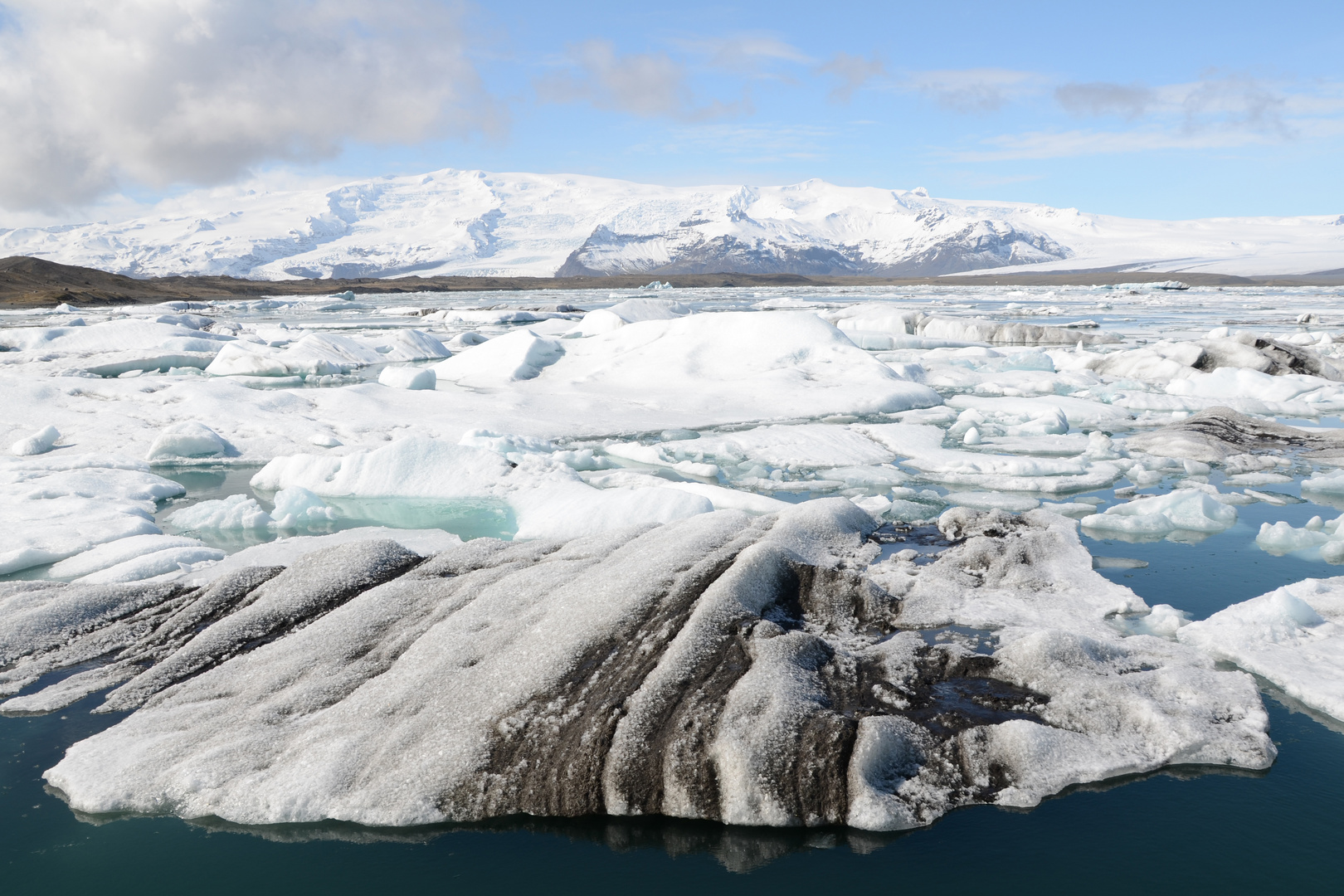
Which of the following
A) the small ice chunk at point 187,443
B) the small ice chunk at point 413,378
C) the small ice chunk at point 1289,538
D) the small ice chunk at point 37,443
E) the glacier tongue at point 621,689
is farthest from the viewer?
the small ice chunk at point 413,378

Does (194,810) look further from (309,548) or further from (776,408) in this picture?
(776,408)

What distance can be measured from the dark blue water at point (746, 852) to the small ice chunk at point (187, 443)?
761cm

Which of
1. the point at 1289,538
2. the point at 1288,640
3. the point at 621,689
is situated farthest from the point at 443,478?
the point at 1289,538

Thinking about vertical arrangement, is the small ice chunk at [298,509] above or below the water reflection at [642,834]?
above

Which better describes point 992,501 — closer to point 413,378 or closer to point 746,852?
point 746,852

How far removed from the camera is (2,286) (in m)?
67.8

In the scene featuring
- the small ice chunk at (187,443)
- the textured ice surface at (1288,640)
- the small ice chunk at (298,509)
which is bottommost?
the textured ice surface at (1288,640)

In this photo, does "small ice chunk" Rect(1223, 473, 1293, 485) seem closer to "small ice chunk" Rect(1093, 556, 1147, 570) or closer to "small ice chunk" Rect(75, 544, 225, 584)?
"small ice chunk" Rect(1093, 556, 1147, 570)

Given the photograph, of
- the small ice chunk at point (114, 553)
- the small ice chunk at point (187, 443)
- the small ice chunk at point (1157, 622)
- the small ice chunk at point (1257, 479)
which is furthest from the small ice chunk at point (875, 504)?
the small ice chunk at point (187, 443)

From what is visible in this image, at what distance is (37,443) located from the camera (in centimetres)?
1038

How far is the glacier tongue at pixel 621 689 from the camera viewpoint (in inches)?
142

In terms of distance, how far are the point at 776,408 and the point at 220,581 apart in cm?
1001

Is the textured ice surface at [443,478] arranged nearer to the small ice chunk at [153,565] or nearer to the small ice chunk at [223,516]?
the small ice chunk at [223,516]

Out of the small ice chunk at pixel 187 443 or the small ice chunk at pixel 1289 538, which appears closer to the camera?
the small ice chunk at pixel 1289 538
